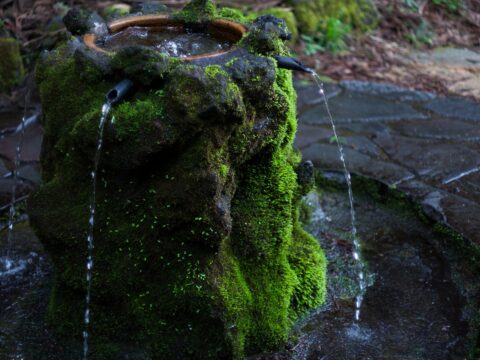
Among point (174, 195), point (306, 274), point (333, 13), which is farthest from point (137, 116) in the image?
point (333, 13)

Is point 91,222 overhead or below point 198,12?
below

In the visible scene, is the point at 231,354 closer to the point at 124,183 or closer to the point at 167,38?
the point at 124,183

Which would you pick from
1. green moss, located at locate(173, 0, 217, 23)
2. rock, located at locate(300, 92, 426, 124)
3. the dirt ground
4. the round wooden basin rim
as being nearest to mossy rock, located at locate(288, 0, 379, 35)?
the dirt ground

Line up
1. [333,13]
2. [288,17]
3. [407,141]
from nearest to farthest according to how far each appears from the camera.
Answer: [407,141]
[288,17]
[333,13]

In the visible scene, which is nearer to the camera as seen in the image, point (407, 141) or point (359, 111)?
point (407, 141)

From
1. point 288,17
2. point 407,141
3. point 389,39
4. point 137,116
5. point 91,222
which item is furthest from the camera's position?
point 389,39

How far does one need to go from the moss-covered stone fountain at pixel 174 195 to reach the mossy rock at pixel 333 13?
4273 mm

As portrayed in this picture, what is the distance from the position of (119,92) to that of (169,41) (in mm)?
604

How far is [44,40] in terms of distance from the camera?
5777 mm

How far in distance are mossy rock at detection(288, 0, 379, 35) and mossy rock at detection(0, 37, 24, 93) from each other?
3107mm

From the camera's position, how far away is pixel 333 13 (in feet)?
24.5

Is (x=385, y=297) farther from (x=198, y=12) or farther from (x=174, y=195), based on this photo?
(x=198, y=12)

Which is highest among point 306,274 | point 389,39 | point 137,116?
point 137,116

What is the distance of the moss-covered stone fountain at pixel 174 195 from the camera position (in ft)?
7.98
